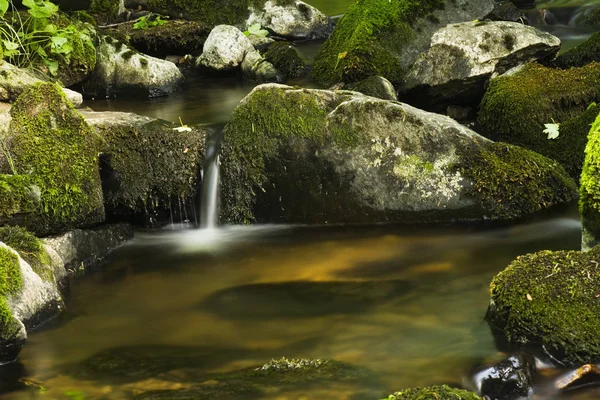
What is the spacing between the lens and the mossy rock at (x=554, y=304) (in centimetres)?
432

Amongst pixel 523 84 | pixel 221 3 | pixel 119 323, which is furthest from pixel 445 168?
pixel 221 3

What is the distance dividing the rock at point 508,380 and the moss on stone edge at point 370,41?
235 inches

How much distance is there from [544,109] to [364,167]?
208 centimetres

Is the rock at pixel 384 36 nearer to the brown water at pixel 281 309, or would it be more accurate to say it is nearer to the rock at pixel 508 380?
the brown water at pixel 281 309

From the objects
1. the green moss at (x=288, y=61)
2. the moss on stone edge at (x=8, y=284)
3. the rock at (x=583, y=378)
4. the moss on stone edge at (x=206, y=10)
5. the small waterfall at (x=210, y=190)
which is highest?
the moss on stone edge at (x=206, y=10)

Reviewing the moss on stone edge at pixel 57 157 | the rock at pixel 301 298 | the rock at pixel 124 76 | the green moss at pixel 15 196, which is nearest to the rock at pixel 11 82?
the moss on stone edge at pixel 57 157

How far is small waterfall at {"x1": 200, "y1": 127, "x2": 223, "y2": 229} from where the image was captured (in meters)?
7.38

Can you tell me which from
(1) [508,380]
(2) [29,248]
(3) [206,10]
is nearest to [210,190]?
(2) [29,248]

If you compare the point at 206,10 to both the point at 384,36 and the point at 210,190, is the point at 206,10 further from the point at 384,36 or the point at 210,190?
the point at 210,190

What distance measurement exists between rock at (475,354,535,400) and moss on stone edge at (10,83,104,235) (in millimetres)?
3692

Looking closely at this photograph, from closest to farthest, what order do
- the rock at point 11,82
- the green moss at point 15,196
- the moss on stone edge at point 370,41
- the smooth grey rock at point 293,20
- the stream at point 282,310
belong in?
the stream at point 282,310, the green moss at point 15,196, the rock at point 11,82, the moss on stone edge at point 370,41, the smooth grey rock at point 293,20

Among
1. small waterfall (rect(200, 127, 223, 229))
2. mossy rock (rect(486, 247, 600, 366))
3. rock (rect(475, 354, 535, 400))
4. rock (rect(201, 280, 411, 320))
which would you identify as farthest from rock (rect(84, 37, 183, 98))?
rock (rect(475, 354, 535, 400))

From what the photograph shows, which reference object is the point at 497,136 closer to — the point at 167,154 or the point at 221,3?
the point at 167,154

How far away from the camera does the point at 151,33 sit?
12438mm
